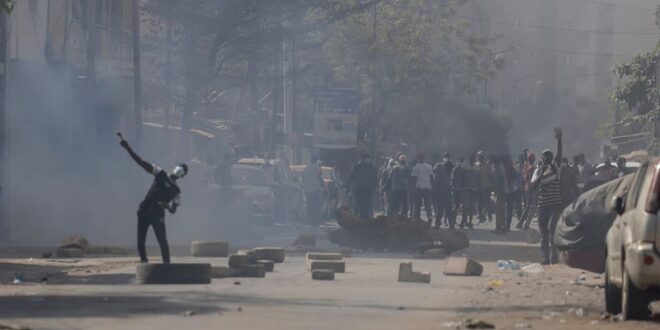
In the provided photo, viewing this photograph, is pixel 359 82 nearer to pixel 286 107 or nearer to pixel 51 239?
pixel 286 107

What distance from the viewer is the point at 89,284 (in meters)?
16.0

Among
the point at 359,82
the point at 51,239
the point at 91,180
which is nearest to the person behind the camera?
the point at 51,239

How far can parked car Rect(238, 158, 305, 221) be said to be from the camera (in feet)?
121

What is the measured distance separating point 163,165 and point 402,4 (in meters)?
23.5

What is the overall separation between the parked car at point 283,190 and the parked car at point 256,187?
0.50 m

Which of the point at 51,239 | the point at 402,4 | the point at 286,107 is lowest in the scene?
the point at 51,239

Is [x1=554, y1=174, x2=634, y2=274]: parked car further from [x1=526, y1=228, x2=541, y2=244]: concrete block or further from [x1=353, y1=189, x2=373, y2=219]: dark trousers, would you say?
[x1=353, y1=189, x2=373, y2=219]: dark trousers

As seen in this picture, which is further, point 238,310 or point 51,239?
point 51,239

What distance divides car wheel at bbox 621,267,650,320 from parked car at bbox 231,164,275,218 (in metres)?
22.0

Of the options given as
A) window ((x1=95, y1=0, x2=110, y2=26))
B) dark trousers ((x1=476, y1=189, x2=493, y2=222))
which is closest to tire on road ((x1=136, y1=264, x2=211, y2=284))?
dark trousers ((x1=476, y1=189, x2=493, y2=222))

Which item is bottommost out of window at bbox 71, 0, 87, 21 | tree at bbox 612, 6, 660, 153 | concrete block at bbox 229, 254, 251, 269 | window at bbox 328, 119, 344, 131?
concrete block at bbox 229, 254, 251, 269

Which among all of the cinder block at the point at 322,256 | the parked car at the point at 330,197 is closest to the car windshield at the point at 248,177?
the parked car at the point at 330,197

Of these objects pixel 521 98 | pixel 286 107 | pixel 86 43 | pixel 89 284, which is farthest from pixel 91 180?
pixel 521 98

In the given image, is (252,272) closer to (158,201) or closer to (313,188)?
(158,201)
